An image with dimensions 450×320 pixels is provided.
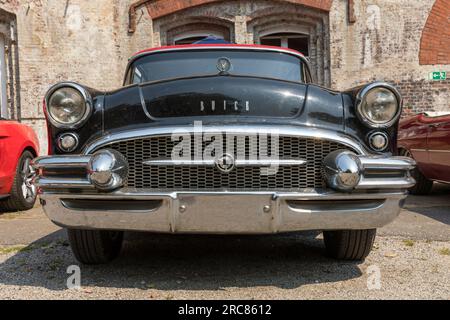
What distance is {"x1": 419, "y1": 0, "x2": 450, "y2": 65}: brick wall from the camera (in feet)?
31.6

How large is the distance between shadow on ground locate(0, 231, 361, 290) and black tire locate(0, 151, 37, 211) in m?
1.70

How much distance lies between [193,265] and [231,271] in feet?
0.94

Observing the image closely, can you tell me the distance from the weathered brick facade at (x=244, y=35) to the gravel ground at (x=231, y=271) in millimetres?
6976

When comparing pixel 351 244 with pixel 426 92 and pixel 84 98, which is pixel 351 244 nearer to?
pixel 84 98

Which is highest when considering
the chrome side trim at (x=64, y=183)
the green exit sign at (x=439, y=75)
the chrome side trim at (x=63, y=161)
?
the green exit sign at (x=439, y=75)

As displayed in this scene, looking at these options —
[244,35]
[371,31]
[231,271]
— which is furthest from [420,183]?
[244,35]

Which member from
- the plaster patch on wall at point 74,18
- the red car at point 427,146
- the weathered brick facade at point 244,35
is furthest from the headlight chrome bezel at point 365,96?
the plaster patch on wall at point 74,18

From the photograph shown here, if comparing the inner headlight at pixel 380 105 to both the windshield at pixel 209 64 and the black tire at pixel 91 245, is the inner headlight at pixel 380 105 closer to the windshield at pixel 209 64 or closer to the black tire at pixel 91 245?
the windshield at pixel 209 64

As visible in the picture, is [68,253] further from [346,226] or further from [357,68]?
[357,68]

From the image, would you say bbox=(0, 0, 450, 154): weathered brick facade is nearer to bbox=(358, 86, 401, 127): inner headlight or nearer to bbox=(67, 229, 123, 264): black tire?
bbox=(67, 229, 123, 264): black tire

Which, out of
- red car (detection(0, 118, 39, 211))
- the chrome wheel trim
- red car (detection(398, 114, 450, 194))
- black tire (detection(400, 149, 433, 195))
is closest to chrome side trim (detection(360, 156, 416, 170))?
red car (detection(398, 114, 450, 194))

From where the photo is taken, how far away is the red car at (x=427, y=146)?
4.84 meters
